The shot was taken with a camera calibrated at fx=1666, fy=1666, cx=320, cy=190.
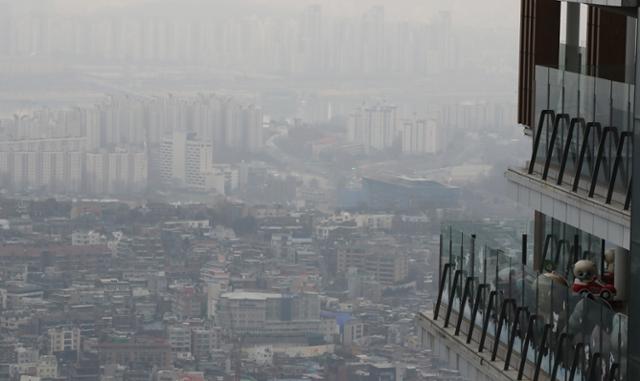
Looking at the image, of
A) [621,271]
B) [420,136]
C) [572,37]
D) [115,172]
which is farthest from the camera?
[420,136]

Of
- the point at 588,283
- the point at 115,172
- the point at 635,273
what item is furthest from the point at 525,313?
the point at 115,172

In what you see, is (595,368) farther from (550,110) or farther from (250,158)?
(250,158)

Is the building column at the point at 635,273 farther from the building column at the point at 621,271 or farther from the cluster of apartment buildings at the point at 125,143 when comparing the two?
the cluster of apartment buildings at the point at 125,143

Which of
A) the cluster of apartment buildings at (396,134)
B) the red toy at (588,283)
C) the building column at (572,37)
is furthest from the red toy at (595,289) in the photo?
the cluster of apartment buildings at (396,134)

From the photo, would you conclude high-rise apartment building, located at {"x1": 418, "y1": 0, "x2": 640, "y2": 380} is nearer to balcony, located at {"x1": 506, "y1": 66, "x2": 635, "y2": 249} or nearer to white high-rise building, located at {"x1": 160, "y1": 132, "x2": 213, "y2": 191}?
balcony, located at {"x1": 506, "y1": 66, "x2": 635, "y2": 249}

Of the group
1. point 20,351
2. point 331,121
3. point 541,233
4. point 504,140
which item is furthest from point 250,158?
point 541,233

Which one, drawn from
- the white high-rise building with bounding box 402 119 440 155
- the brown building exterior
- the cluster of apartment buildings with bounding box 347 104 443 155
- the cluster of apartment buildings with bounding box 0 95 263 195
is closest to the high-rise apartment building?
the brown building exterior

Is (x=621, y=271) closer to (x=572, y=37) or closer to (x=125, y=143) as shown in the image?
(x=572, y=37)
